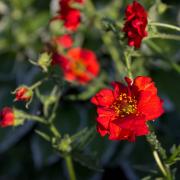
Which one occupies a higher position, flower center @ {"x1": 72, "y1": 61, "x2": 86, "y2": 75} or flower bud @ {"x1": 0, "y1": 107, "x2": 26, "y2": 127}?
flower bud @ {"x1": 0, "y1": 107, "x2": 26, "y2": 127}

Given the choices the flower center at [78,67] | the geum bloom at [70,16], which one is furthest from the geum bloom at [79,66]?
the geum bloom at [70,16]

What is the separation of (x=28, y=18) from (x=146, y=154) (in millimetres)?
891

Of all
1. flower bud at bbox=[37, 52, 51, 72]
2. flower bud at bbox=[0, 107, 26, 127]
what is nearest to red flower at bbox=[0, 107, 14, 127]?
flower bud at bbox=[0, 107, 26, 127]

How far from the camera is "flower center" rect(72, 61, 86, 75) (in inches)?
73.6

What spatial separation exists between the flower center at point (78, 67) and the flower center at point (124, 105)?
70 centimetres

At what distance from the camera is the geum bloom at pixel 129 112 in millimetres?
1015

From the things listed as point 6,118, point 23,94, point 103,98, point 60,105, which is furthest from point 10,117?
point 60,105

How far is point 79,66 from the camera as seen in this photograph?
6.29 ft

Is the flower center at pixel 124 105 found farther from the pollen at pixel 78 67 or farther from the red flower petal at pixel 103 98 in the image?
the pollen at pixel 78 67

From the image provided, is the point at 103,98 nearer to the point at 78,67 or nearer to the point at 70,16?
the point at 70,16

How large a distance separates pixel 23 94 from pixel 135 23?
307 millimetres

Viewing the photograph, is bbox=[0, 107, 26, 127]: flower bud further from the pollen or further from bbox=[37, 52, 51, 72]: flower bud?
the pollen

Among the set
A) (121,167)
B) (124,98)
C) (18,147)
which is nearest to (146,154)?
(121,167)

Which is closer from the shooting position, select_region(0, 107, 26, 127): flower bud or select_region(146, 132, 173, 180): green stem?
select_region(146, 132, 173, 180): green stem
